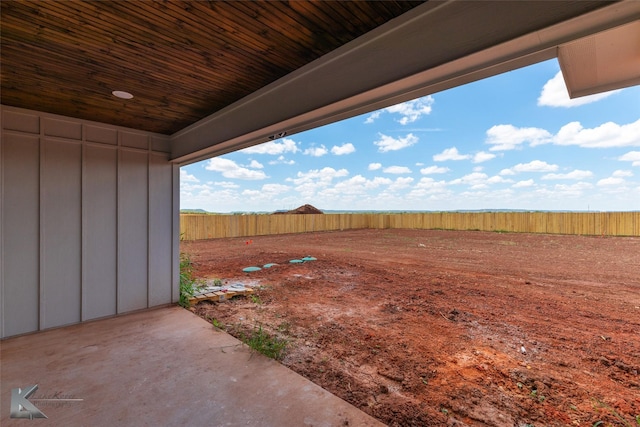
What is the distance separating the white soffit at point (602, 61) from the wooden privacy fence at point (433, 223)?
12123 mm

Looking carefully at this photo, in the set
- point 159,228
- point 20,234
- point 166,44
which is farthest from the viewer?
point 159,228

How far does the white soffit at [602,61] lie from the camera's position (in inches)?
43.1

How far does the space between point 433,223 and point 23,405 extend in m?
19.5

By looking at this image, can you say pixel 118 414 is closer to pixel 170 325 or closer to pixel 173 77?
pixel 170 325

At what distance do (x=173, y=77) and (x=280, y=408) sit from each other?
2.64 m

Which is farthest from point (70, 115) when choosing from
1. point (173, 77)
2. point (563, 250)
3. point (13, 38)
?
point (563, 250)

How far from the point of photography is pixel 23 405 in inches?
72.6

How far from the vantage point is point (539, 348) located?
9.05 ft

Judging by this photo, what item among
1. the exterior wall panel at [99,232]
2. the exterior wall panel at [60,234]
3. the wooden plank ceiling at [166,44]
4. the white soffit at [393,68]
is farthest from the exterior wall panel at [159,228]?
the white soffit at [393,68]

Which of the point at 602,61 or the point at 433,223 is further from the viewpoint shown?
the point at 433,223

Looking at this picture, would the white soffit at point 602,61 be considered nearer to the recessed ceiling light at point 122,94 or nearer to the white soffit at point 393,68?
the white soffit at point 393,68

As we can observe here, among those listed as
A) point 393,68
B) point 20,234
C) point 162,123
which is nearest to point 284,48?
point 393,68

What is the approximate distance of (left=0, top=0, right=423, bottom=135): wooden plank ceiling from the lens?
4.74 ft

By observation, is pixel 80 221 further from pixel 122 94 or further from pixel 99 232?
pixel 122 94
